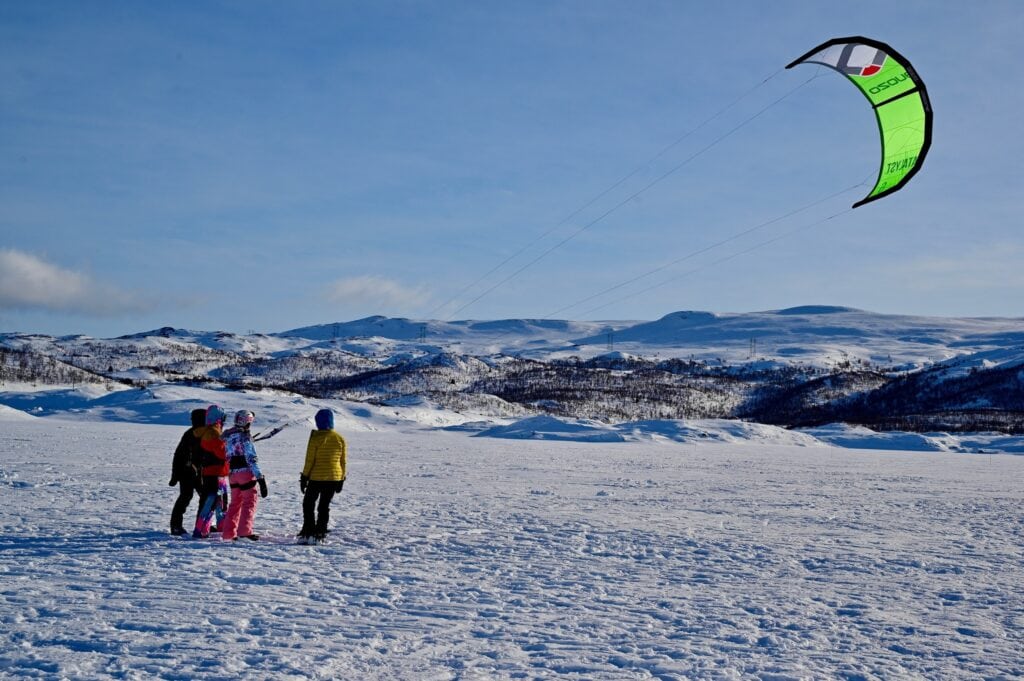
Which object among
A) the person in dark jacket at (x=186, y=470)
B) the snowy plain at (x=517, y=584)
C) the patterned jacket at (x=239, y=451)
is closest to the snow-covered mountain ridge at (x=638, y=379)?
the snowy plain at (x=517, y=584)

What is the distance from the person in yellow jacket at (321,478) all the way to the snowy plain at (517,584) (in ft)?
0.95

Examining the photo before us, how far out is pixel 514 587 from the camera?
7930 millimetres

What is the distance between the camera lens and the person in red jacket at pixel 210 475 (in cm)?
997

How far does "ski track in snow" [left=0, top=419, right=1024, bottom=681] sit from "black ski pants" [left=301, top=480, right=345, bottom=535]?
37 centimetres

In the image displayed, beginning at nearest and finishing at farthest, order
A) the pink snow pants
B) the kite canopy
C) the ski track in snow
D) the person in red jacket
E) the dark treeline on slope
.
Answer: the ski track in snow
the pink snow pants
the person in red jacket
the kite canopy
the dark treeline on slope

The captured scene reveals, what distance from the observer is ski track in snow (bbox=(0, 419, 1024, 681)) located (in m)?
5.74

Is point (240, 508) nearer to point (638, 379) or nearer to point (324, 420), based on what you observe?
point (324, 420)

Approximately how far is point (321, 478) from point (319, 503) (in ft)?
0.93

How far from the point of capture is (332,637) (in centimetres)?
612

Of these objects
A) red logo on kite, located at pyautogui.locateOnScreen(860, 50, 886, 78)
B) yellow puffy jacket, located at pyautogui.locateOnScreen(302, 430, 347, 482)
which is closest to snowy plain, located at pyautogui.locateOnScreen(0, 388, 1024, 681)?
yellow puffy jacket, located at pyautogui.locateOnScreen(302, 430, 347, 482)

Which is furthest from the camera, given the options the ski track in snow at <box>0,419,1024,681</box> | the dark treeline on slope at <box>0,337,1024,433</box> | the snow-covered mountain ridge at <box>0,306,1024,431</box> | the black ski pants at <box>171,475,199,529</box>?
the snow-covered mountain ridge at <box>0,306,1024,431</box>

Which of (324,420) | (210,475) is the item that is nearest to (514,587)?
(324,420)

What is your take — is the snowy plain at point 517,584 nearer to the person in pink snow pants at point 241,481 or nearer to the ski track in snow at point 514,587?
the ski track in snow at point 514,587

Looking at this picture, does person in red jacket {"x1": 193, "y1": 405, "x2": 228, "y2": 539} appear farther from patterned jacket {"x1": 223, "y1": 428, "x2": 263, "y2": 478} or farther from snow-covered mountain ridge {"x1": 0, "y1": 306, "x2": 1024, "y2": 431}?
snow-covered mountain ridge {"x1": 0, "y1": 306, "x2": 1024, "y2": 431}
